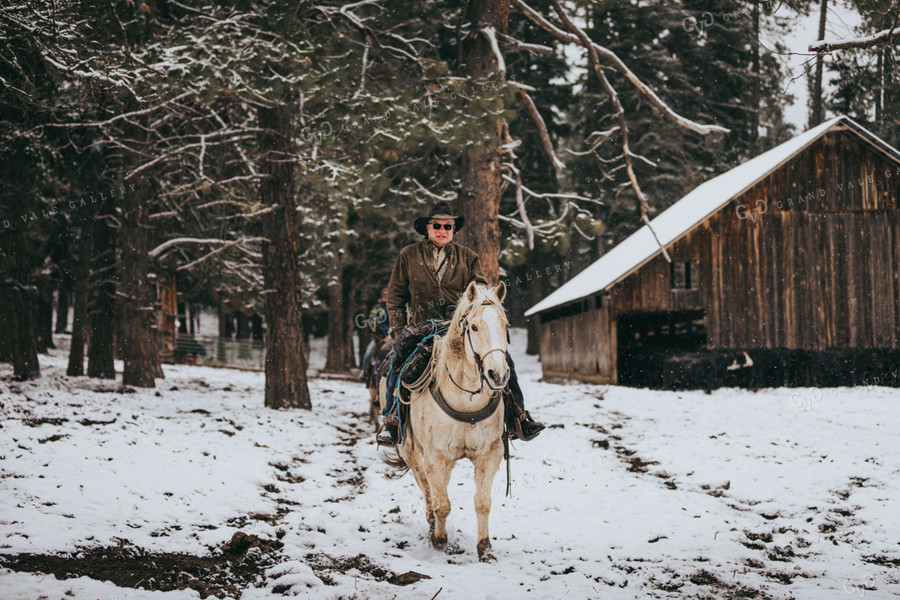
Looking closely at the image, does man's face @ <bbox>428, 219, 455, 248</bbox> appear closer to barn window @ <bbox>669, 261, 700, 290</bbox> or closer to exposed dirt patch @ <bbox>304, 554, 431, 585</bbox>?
exposed dirt patch @ <bbox>304, 554, 431, 585</bbox>

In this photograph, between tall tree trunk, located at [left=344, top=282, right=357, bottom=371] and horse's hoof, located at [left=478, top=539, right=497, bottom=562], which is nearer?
horse's hoof, located at [left=478, top=539, right=497, bottom=562]

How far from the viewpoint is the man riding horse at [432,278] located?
6.86 meters

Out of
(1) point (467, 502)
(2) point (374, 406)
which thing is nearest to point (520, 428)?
(1) point (467, 502)

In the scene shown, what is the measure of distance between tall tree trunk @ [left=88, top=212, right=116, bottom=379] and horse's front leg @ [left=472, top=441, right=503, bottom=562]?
1464cm

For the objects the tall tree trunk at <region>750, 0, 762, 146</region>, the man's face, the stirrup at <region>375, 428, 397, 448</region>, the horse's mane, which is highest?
the tall tree trunk at <region>750, 0, 762, 146</region>

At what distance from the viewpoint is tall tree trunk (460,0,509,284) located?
12469mm

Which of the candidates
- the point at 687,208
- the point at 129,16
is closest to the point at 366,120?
the point at 129,16

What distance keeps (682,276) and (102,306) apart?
17.1m

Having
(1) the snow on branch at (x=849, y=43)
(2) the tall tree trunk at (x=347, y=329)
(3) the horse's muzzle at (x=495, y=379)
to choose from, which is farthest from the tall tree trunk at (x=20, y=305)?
(2) the tall tree trunk at (x=347, y=329)

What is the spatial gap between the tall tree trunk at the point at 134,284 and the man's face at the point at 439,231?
36.4ft

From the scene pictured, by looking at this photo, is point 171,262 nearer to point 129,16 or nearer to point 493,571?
point 129,16

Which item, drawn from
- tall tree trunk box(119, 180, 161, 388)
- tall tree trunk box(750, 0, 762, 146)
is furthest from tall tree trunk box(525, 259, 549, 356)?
tall tree trunk box(119, 180, 161, 388)

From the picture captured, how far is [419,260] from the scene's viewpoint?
22.8 feet

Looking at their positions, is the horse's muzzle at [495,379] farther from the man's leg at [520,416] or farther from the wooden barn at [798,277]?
the wooden barn at [798,277]
